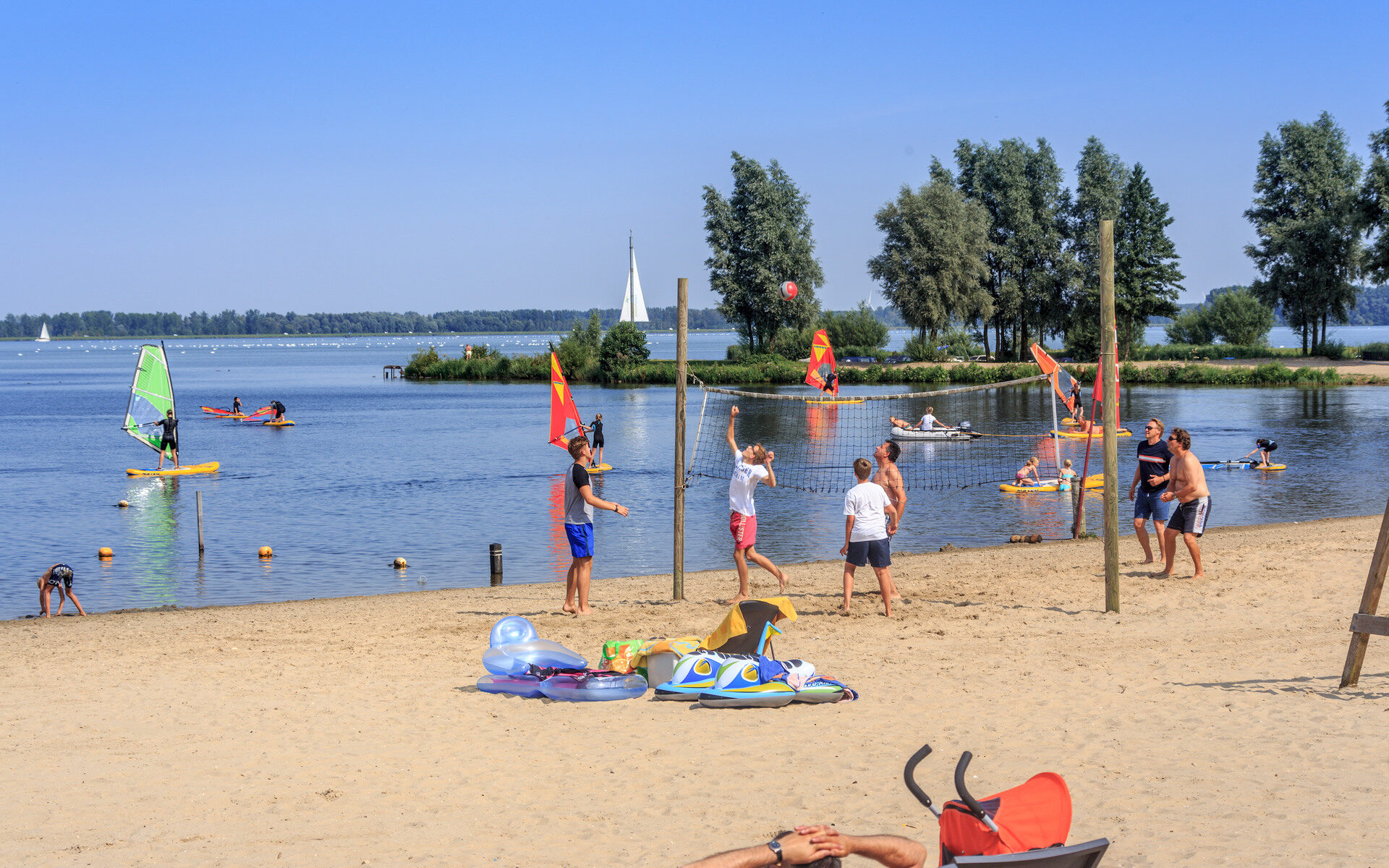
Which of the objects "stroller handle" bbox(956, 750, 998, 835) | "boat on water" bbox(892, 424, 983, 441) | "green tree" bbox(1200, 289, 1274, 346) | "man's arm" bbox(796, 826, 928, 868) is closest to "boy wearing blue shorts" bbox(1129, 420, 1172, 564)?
"man's arm" bbox(796, 826, 928, 868)

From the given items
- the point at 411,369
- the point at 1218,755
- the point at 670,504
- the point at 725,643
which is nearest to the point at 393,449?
the point at 670,504

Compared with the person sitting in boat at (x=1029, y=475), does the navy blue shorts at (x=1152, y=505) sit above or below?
above

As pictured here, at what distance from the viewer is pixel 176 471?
29.1m

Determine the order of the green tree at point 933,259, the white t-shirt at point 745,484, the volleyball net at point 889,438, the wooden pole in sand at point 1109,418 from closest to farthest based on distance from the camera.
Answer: the wooden pole in sand at point 1109,418
the white t-shirt at point 745,484
the volleyball net at point 889,438
the green tree at point 933,259

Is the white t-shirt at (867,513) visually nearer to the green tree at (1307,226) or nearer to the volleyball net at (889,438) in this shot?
the volleyball net at (889,438)

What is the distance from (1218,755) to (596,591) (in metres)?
7.81

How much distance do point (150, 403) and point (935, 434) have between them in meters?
22.2

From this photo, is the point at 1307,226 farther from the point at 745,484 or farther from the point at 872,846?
the point at 872,846

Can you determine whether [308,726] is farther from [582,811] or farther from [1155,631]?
[1155,631]

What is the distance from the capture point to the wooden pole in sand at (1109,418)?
9648 mm

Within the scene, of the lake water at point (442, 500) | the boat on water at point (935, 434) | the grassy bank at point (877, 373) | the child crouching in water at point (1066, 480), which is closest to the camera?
the lake water at point (442, 500)

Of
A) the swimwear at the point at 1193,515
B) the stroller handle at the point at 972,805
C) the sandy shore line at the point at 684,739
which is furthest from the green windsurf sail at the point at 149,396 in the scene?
the stroller handle at the point at 972,805

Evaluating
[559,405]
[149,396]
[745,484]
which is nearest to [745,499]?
[745,484]

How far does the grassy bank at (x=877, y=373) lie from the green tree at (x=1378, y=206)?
19.6 feet
